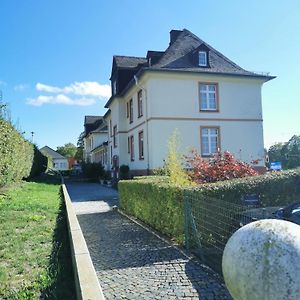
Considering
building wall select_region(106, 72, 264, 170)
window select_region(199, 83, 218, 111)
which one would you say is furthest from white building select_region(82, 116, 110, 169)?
window select_region(199, 83, 218, 111)

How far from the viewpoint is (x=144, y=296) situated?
5.02 metres

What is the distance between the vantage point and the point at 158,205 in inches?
368

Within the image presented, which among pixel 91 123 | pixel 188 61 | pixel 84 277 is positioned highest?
pixel 91 123

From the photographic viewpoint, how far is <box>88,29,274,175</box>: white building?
23.4 meters

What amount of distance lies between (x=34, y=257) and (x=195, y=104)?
19280 mm

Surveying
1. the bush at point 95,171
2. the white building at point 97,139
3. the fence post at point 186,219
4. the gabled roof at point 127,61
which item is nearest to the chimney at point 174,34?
the gabled roof at point 127,61

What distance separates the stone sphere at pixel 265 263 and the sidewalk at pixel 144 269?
2.02 meters

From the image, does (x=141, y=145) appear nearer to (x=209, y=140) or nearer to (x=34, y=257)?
(x=209, y=140)

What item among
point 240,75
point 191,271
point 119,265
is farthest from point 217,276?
point 240,75

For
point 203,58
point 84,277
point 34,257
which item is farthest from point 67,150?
point 84,277

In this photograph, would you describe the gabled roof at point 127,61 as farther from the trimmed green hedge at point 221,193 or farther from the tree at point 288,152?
the trimmed green hedge at point 221,193

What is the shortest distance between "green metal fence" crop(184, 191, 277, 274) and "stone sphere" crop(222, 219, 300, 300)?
365 cm

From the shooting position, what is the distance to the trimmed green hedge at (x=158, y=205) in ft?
26.1

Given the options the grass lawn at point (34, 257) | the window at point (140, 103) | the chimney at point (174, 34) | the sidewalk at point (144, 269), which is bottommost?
the sidewalk at point (144, 269)
